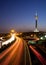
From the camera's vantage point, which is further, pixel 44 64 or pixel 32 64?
Answer: pixel 32 64

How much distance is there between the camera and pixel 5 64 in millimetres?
24625

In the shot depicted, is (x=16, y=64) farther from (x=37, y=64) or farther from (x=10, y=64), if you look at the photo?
(x=37, y=64)

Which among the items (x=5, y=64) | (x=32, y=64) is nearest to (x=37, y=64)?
(x=32, y=64)

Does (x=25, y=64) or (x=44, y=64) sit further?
(x=25, y=64)

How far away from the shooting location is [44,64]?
2219cm

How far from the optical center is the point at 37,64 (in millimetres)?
24531

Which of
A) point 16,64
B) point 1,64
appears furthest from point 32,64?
point 1,64

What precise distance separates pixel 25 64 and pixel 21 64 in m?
0.61

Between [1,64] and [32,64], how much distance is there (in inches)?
169

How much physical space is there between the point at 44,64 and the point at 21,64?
3789mm

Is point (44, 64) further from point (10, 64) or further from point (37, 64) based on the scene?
point (10, 64)

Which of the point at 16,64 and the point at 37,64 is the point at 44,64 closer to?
the point at 37,64

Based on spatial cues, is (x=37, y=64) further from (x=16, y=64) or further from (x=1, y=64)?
(x=1, y=64)

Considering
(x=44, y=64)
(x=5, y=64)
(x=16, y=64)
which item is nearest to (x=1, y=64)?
(x=5, y=64)
